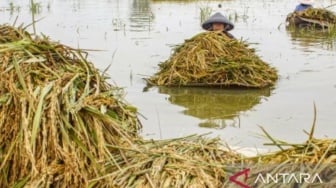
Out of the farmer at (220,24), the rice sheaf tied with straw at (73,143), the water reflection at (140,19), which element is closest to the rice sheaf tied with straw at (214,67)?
the farmer at (220,24)

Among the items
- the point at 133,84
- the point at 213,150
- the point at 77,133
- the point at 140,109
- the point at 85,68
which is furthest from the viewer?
the point at 133,84

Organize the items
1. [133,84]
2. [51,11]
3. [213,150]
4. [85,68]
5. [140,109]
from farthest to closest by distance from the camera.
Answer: [51,11]
[133,84]
[140,109]
[85,68]
[213,150]

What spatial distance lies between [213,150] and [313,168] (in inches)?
24.9

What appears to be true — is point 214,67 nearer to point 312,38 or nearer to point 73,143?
point 73,143

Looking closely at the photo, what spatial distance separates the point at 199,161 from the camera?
117 inches

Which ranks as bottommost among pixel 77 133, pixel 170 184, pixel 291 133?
pixel 291 133

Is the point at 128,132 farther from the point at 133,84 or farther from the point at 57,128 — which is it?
the point at 133,84

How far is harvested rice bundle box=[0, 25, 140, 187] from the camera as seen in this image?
2.83 metres

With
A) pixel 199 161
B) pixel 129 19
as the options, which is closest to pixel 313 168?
pixel 199 161

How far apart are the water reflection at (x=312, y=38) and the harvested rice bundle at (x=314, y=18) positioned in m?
0.22

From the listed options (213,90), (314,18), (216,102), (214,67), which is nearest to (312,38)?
(314,18)

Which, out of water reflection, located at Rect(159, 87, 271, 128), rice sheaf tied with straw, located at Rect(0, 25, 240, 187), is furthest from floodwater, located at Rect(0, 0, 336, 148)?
rice sheaf tied with straw, located at Rect(0, 25, 240, 187)

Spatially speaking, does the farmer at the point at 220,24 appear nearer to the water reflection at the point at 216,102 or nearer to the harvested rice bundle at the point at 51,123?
the water reflection at the point at 216,102

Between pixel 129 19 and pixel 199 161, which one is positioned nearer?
pixel 199 161
